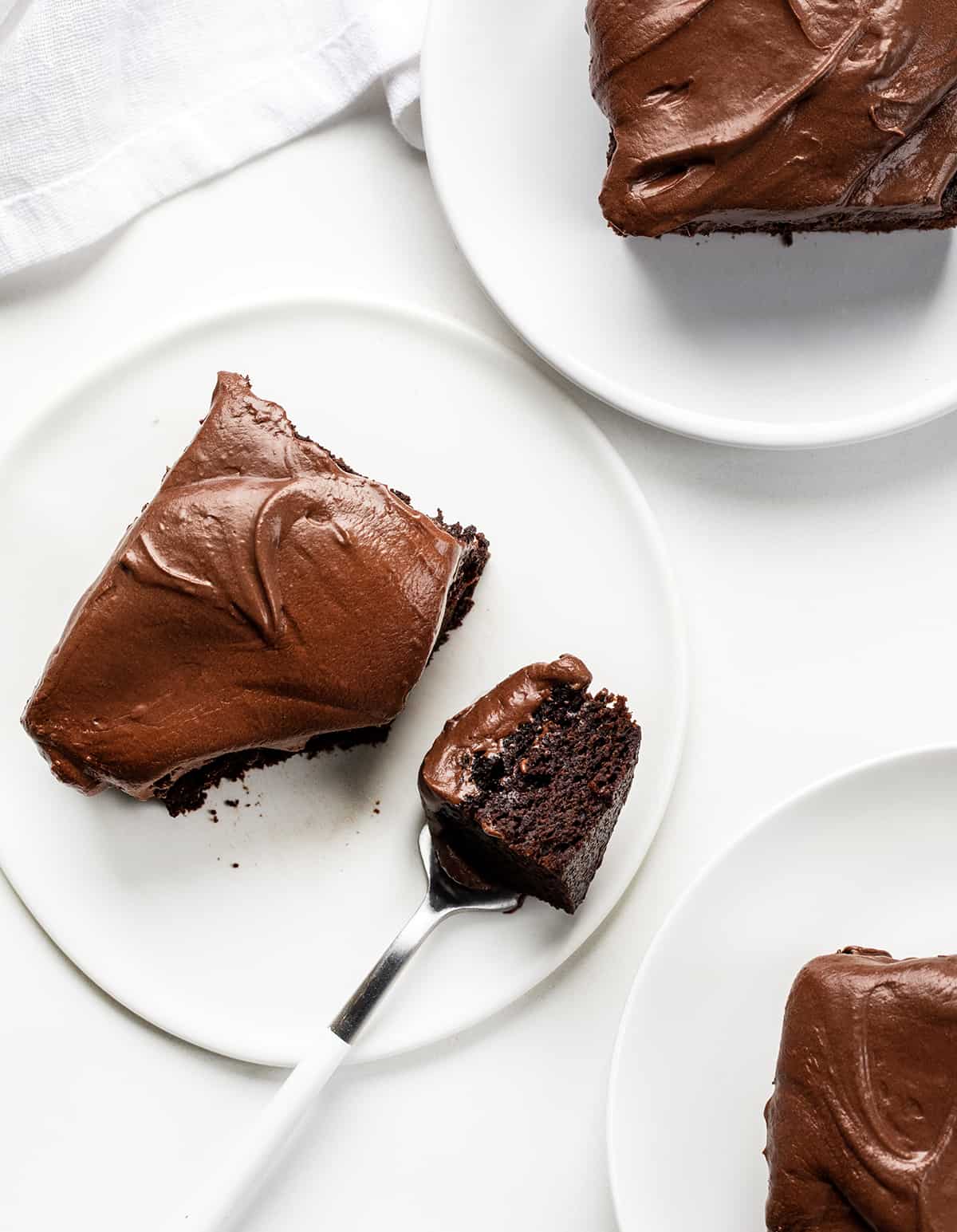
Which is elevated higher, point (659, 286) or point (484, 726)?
point (659, 286)

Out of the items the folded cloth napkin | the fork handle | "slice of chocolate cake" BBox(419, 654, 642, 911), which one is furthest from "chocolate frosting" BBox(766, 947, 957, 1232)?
the folded cloth napkin

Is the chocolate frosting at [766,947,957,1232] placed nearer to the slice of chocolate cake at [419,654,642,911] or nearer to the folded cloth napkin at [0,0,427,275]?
the slice of chocolate cake at [419,654,642,911]

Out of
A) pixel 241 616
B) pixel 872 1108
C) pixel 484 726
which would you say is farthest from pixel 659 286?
pixel 872 1108

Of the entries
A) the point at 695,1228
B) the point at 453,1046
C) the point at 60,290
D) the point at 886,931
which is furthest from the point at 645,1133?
the point at 60,290

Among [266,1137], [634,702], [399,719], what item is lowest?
[266,1137]

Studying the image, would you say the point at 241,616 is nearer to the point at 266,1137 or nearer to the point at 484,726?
the point at 484,726

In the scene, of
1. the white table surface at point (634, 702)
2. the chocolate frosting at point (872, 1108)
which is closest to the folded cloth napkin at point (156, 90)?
the white table surface at point (634, 702)
